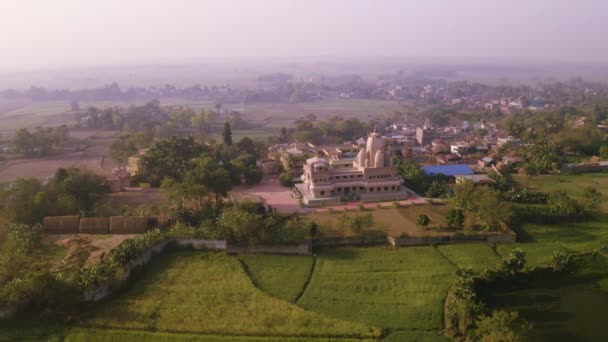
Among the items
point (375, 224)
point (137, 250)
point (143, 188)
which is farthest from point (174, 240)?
point (143, 188)

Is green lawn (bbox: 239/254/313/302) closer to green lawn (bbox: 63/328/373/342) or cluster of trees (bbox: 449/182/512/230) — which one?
green lawn (bbox: 63/328/373/342)

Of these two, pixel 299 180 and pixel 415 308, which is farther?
pixel 299 180

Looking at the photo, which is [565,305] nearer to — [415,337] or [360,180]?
[415,337]

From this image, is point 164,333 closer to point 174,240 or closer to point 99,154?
point 174,240

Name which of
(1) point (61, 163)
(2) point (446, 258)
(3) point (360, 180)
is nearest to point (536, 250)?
(2) point (446, 258)

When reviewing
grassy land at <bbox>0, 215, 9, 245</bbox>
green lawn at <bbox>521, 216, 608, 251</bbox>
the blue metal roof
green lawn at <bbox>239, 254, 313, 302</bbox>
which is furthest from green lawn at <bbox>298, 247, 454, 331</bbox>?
grassy land at <bbox>0, 215, 9, 245</bbox>

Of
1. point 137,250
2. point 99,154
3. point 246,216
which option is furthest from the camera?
point 99,154

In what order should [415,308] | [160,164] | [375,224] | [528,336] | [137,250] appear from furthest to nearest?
1. [160,164]
2. [375,224]
3. [137,250]
4. [415,308]
5. [528,336]

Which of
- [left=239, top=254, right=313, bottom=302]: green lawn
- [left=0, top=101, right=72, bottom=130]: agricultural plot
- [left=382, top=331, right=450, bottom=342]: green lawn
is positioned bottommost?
[left=0, top=101, right=72, bottom=130]: agricultural plot
